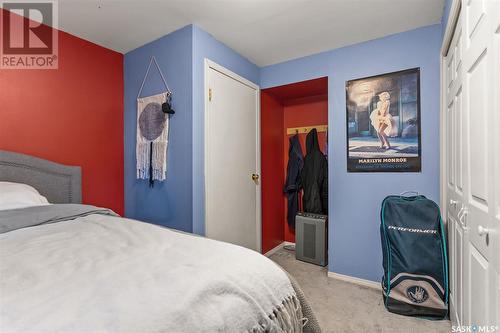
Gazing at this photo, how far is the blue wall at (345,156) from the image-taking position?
2.00 m

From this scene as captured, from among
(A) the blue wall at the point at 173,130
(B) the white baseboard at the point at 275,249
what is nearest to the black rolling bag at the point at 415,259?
(B) the white baseboard at the point at 275,249

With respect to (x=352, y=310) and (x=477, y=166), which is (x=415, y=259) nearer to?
(x=352, y=310)

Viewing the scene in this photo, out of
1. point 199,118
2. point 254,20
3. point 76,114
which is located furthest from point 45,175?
point 254,20

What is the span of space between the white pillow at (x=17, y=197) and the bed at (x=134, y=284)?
320mm

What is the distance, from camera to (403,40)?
6.88 ft

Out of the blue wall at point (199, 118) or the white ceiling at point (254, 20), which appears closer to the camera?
the white ceiling at point (254, 20)

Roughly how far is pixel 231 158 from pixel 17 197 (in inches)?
63.3

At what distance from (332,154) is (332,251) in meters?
0.97

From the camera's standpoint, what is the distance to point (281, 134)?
11.0 feet

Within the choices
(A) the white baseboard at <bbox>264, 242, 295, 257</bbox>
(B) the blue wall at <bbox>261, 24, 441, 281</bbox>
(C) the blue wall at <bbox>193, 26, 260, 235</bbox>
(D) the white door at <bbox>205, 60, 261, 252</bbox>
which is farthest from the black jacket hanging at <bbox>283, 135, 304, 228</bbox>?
(C) the blue wall at <bbox>193, 26, 260, 235</bbox>

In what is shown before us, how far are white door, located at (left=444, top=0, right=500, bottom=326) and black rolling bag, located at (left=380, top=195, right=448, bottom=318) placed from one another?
9.0 inches

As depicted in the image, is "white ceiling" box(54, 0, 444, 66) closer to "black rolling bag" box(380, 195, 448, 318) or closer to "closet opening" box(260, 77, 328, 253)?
"closet opening" box(260, 77, 328, 253)

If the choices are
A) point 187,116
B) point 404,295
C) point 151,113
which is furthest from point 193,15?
point 404,295

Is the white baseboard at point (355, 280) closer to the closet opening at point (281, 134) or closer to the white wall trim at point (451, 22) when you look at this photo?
the closet opening at point (281, 134)
